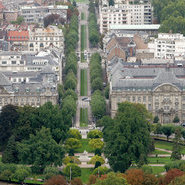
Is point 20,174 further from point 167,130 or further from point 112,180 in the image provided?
point 167,130

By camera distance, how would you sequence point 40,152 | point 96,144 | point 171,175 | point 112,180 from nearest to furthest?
1. point 112,180
2. point 171,175
3. point 40,152
4. point 96,144

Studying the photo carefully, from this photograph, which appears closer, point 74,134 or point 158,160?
point 158,160

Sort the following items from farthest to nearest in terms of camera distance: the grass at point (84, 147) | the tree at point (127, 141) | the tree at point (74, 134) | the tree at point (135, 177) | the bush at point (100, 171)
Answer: the tree at point (74, 134) → the grass at point (84, 147) → the tree at point (127, 141) → the bush at point (100, 171) → the tree at point (135, 177)

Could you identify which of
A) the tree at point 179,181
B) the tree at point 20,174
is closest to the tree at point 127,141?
the tree at point 20,174

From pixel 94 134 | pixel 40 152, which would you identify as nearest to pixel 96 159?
pixel 40 152

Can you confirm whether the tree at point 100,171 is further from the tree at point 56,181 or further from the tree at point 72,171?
the tree at point 56,181

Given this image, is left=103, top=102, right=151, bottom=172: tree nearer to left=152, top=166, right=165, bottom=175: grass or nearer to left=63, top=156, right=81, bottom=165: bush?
left=152, top=166, right=165, bottom=175: grass
